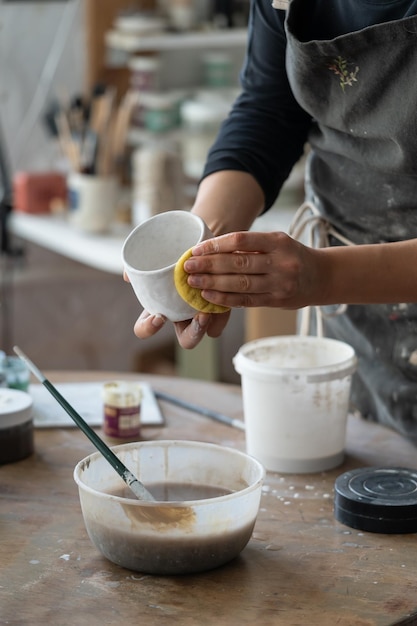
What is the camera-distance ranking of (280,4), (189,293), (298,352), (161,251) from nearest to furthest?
(189,293) → (161,251) → (280,4) → (298,352)

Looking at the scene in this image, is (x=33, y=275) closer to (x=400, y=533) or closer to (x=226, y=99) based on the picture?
(x=226, y=99)

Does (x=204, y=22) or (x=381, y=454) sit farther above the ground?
(x=204, y=22)

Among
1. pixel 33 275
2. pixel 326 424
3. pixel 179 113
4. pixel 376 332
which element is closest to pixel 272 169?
pixel 376 332

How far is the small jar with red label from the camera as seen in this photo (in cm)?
144

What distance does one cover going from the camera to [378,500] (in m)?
1.16

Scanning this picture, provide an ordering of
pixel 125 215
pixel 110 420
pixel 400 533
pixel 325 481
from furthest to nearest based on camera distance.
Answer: pixel 125 215 < pixel 110 420 < pixel 325 481 < pixel 400 533

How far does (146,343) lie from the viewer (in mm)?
3637

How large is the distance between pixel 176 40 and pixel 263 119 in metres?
1.74

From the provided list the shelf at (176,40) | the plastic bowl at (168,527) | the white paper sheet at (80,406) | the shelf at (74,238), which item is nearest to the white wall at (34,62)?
the shelf at (176,40)

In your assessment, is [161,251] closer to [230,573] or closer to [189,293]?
[189,293]

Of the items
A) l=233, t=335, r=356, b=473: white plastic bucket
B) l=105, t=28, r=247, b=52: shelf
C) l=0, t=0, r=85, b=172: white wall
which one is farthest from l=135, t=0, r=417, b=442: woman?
l=0, t=0, r=85, b=172: white wall

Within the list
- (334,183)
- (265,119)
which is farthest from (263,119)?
(334,183)

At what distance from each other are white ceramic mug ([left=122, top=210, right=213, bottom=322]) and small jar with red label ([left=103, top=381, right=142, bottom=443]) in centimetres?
24

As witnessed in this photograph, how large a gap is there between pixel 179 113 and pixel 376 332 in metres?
1.91
